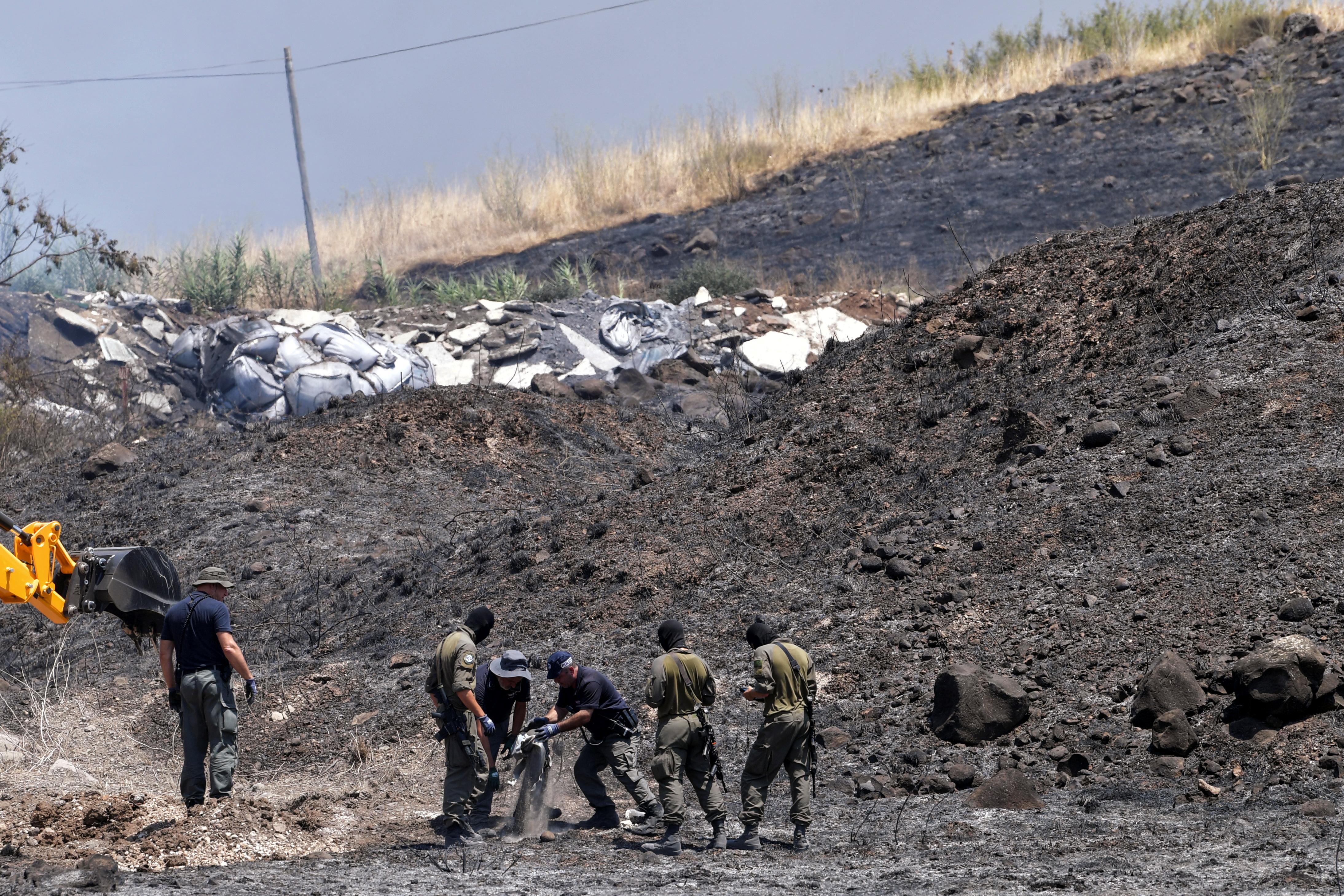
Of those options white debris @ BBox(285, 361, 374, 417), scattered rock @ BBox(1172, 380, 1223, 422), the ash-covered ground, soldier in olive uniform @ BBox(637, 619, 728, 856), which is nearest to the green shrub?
white debris @ BBox(285, 361, 374, 417)

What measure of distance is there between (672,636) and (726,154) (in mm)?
25575

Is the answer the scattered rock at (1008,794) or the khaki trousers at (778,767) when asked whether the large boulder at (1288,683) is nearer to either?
the scattered rock at (1008,794)

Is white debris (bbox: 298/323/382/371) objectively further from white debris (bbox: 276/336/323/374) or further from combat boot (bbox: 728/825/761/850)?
combat boot (bbox: 728/825/761/850)

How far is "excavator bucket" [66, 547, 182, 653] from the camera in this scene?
6109 millimetres

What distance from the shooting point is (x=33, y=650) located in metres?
11.4

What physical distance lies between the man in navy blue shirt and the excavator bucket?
0.20m

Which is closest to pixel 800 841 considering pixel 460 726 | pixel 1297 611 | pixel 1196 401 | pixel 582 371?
pixel 460 726

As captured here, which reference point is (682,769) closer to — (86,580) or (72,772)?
(86,580)

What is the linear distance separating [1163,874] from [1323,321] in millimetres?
7105

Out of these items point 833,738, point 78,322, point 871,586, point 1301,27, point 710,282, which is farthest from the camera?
point 1301,27

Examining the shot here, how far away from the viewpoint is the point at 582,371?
19734mm

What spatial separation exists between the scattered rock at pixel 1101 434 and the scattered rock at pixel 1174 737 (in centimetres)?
379

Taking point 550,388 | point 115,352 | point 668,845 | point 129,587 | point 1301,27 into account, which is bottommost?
point 668,845

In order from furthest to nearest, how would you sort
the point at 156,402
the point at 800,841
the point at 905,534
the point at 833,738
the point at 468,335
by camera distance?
the point at 468,335 → the point at 156,402 → the point at 905,534 → the point at 833,738 → the point at 800,841
